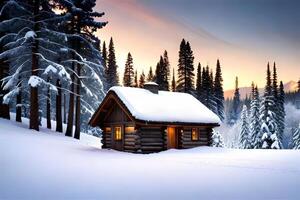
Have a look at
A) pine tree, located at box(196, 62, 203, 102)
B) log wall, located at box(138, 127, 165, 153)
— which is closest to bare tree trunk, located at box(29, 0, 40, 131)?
log wall, located at box(138, 127, 165, 153)

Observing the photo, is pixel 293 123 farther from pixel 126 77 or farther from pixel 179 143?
pixel 179 143

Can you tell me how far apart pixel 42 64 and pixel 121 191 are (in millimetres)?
25270

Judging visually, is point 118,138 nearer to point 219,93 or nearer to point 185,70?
point 185,70

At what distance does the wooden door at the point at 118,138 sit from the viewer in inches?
1212

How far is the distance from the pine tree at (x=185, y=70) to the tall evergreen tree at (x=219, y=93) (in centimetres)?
1228

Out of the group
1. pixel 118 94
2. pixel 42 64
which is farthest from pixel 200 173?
pixel 42 64

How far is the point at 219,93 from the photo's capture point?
253ft

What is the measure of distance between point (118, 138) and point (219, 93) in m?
49.0

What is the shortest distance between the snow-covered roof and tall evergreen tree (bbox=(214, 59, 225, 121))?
3528 centimetres

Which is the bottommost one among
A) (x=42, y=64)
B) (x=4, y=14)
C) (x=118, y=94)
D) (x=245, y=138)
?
(x=245, y=138)

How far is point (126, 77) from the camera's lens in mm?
79750

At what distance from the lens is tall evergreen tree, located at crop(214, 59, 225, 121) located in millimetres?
71744

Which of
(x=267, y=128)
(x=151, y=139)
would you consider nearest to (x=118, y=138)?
(x=151, y=139)

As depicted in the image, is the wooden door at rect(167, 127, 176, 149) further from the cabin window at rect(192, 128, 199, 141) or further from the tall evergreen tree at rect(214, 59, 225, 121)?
the tall evergreen tree at rect(214, 59, 225, 121)
